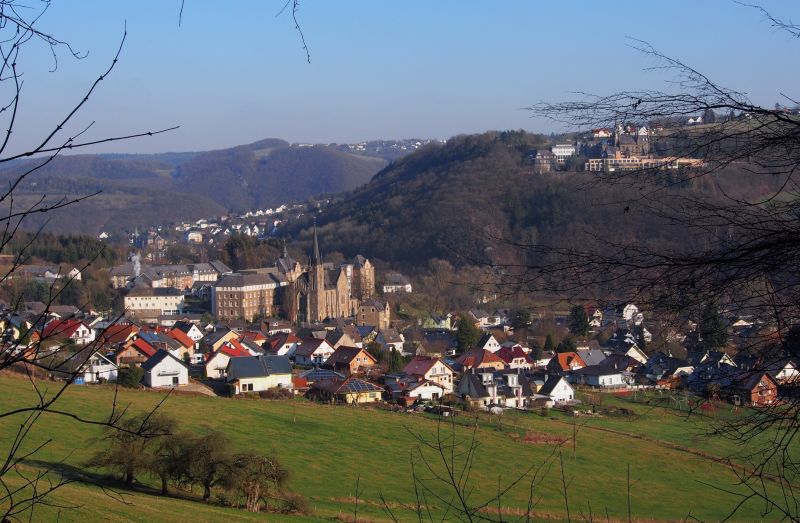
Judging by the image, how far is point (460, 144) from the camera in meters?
101

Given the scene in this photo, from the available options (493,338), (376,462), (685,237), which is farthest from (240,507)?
(493,338)

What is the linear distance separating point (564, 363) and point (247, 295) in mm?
21365

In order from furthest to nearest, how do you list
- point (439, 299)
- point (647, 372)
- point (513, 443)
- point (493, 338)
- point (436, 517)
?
point (439, 299) → point (493, 338) → point (647, 372) → point (513, 443) → point (436, 517)

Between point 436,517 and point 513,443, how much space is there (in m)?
8.90

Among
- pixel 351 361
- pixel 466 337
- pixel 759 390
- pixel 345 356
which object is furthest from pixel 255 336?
pixel 759 390

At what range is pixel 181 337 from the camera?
38.8 m

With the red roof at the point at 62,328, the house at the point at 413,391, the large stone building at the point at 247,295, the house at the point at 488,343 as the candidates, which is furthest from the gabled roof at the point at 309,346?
the red roof at the point at 62,328

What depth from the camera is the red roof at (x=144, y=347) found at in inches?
1308

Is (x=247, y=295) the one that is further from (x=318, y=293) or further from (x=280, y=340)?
(x=280, y=340)

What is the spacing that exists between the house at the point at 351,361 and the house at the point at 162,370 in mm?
7642

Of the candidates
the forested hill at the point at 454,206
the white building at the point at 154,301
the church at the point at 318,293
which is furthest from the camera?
the forested hill at the point at 454,206

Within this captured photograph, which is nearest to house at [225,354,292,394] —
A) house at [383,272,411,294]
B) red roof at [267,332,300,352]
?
red roof at [267,332,300,352]

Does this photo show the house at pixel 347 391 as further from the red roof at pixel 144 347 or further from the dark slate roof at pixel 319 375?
the red roof at pixel 144 347

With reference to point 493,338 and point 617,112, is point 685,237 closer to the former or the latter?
point 617,112
